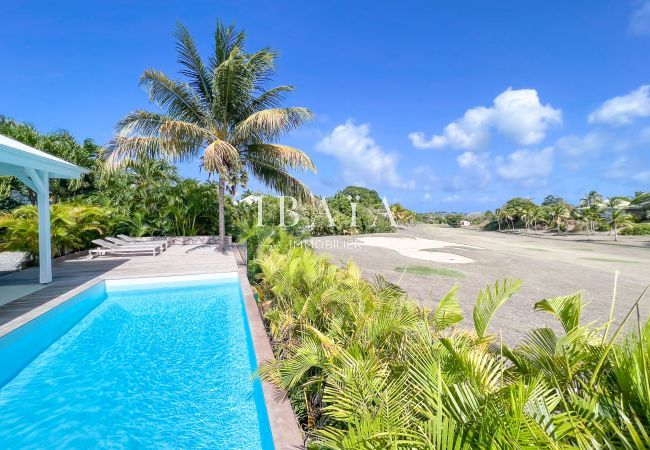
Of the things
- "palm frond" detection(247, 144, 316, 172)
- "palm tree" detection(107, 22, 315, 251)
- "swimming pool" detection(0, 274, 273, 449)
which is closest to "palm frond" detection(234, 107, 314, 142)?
"palm tree" detection(107, 22, 315, 251)

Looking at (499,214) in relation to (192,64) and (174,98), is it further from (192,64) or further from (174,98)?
(174,98)

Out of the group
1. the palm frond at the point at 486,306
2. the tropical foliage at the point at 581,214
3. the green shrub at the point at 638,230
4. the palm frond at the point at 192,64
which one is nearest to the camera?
the palm frond at the point at 486,306

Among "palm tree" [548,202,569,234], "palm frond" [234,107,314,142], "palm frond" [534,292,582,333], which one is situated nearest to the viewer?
"palm frond" [534,292,582,333]

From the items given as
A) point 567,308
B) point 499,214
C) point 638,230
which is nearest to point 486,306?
point 567,308

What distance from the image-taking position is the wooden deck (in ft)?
17.2

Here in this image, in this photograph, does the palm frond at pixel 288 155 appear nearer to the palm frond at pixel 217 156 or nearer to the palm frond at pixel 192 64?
the palm frond at pixel 217 156

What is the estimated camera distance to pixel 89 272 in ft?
27.4

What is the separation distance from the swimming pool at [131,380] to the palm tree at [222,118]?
5.14m

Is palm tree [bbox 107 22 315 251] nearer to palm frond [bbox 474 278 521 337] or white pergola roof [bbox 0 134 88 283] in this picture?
white pergola roof [bbox 0 134 88 283]

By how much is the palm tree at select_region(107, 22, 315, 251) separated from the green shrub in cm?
3451

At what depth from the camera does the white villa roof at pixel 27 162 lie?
5.45 metres

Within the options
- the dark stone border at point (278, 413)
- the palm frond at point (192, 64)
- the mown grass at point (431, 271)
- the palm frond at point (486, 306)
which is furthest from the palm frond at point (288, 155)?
the palm frond at point (486, 306)

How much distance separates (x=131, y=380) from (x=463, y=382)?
4.02m

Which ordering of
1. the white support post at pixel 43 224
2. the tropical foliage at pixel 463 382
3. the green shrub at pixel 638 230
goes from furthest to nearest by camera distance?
the green shrub at pixel 638 230 → the white support post at pixel 43 224 → the tropical foliage at pixel 463 382
